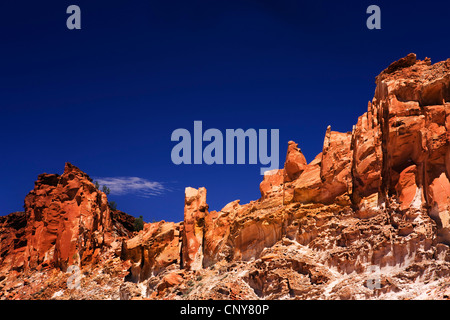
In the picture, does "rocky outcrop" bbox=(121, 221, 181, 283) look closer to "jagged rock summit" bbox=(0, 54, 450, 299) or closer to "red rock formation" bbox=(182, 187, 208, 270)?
"jagged rock summit" bbox=(0, 54, 450, 299)

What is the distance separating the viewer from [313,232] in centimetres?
4262

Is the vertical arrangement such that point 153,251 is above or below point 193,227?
below

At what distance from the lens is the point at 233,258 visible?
159ft

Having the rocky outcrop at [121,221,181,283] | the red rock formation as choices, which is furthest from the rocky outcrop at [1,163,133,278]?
the red rock formation

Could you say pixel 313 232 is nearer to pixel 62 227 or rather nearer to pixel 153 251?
pixel 153 251

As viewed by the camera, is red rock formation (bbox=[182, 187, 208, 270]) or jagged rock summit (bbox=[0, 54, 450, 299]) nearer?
jagged rock summit (bbox=[0, 54, 450, 299])

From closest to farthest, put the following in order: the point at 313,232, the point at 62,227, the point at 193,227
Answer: the point at 313,232, the point at 193,227, the point at 62,227

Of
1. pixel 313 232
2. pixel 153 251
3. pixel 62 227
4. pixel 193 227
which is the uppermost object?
pixel 62 227

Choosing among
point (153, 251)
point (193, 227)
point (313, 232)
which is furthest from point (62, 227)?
point (313, 232)

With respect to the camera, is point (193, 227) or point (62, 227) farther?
point (62, 227)

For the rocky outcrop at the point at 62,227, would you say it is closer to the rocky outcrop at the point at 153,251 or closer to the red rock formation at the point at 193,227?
the rocky outcrop at the point at 153,251

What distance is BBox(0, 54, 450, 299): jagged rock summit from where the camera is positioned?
34156mm

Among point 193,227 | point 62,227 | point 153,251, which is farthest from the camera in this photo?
point 62,227
